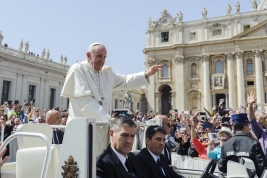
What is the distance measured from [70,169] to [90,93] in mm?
1143

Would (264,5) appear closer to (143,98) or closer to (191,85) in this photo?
(191,85)

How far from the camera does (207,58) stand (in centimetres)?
3591

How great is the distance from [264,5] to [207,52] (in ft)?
52.4

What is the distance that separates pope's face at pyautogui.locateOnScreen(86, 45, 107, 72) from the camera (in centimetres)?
305

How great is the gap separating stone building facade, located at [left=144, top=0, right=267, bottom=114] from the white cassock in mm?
33433

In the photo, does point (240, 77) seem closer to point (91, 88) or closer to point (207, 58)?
point (207, 58)

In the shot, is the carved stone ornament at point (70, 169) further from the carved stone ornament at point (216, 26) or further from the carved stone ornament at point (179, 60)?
the carved stone ornament at point (216, 26)

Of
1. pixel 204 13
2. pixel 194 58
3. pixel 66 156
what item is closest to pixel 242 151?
pixel 66 156

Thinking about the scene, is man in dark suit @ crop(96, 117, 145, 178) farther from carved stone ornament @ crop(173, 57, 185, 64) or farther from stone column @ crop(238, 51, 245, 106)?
carved stone ornament @ crop(173, 57, 185, 64)

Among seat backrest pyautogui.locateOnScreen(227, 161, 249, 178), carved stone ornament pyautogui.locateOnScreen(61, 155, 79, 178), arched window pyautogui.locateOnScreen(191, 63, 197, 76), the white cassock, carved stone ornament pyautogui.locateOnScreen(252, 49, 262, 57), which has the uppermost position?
carved stone ornament pyautogui.locateOnScreen(252, 49, 262, 57)

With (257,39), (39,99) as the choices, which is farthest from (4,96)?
(257,39)

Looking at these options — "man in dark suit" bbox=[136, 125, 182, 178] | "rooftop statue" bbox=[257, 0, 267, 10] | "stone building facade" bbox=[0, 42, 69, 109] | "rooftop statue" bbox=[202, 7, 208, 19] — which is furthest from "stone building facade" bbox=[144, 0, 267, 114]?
"man in dark suit" bbox=[136, 125, 182, 178]

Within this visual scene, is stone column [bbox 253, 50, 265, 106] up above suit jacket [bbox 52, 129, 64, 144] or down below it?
above

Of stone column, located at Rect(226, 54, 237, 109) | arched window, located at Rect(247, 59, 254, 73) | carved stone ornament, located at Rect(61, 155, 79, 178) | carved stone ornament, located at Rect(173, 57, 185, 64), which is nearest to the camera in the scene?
carved stone ornament, located at Rect(61, 155, 79, 178)
